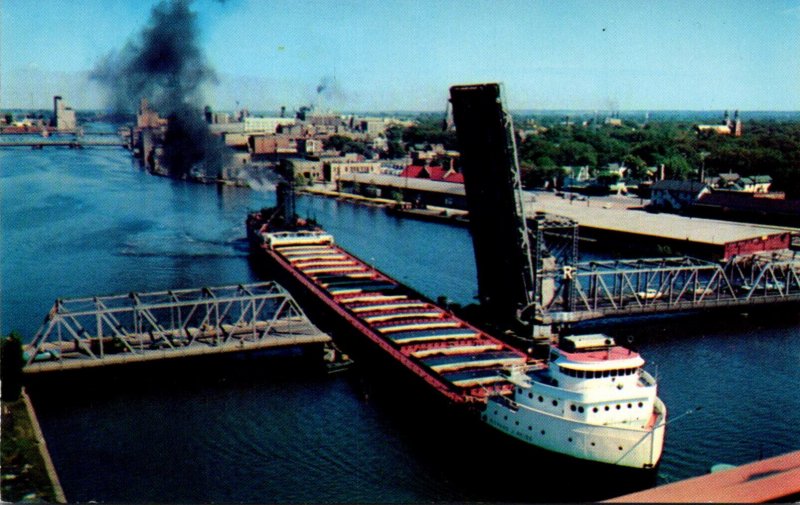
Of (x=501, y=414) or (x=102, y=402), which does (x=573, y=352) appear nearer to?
(x=501, y=414)

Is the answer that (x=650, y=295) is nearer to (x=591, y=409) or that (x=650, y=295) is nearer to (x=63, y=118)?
(x=591, y=409)

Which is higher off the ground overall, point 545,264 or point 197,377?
point 545,264

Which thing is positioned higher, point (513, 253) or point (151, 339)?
point (513, 253)

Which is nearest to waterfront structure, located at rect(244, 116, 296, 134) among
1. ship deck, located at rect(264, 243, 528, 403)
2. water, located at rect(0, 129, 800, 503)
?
water, located at rect(0, 129, 800, 503)

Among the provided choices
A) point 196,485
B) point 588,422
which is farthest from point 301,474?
point 588,422

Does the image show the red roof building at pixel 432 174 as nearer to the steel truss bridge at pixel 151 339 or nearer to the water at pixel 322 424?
the water at pixel 322 424

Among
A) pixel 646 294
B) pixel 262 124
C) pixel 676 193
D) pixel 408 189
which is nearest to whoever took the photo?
pixel 646 294

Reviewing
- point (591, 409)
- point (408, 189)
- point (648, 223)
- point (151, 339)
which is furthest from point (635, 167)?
point (591, 409)
